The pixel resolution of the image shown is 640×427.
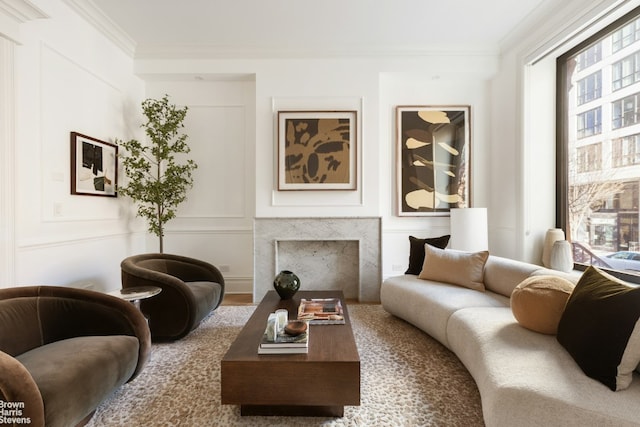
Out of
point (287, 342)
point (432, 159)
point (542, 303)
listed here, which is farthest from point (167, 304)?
point (432, 159)

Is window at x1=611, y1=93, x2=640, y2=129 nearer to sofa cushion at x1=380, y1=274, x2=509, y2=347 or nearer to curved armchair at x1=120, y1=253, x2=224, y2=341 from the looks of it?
sofa cushion at x1=380, y1=274, x2=509, y2=347

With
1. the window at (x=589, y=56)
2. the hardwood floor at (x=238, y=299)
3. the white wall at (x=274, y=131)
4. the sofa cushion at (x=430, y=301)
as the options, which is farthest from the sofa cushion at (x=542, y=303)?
the hardwood floor at (x=238, y=299)

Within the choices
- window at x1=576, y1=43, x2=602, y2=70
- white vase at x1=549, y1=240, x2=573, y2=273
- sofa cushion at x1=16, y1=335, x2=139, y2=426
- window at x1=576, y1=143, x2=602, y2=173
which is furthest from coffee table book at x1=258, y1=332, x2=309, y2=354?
window at x1=576, y1=43, x2=602, y2=70

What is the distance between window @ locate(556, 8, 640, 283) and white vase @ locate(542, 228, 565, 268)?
18 cm

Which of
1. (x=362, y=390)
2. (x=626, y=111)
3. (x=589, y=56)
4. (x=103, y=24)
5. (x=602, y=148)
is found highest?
(x=103, y=24)

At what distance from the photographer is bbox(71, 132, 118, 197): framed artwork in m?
3.02

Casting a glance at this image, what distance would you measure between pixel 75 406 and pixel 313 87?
371cm

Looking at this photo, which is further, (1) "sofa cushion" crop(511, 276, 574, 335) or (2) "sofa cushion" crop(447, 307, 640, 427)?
(1) "sofa cushion" crop(511, 276, 574, 335)

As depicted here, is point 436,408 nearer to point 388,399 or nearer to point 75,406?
point 388,399

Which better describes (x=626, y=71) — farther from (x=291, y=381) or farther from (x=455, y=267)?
(x=291, y=381)

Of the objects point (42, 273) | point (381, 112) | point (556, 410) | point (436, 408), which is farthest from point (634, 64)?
point (42, 273)

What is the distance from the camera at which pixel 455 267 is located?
9.87 ft

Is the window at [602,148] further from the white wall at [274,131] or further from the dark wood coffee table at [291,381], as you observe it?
the dark wood coffee table at [291,381]

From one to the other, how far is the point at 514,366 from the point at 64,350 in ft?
7.47
